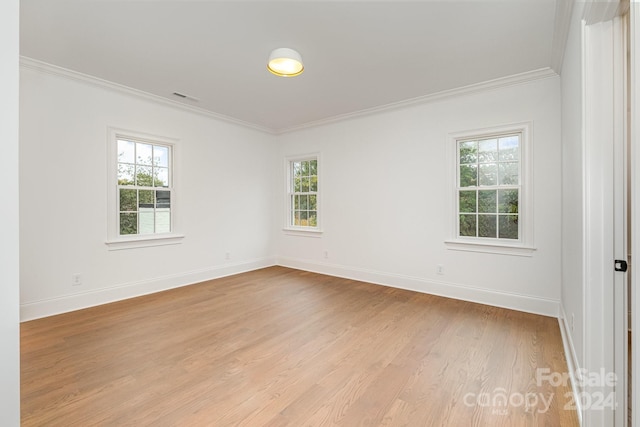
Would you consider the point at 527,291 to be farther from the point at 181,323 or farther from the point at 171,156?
the point at 171,156

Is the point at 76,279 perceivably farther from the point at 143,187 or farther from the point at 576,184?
the point at 576,184

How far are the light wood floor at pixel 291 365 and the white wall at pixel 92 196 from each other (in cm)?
45

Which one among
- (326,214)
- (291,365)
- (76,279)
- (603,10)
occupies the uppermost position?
(603,10)

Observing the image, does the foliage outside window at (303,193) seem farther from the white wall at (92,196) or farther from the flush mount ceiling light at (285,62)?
the flush mount ceiling light at (285,62)

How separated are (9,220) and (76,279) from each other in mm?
3261

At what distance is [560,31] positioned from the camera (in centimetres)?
248

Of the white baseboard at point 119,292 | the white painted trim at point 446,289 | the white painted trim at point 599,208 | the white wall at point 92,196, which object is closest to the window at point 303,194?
the white painted trim at point 446,289

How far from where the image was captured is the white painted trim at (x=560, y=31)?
7.03ft

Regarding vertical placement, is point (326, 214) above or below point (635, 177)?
below

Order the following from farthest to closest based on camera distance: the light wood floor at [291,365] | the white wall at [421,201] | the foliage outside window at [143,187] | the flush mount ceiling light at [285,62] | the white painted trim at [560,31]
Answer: the foliage outside window at [143,187]
the white wall at [421,201]
the flush mount ceiling light at [285,62]
the white painted trim at [560,31]
the light wood floor at [291,365]

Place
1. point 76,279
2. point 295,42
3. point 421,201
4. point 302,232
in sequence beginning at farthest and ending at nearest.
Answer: point 302,232
point 421,201
point 76,279
point 295,42

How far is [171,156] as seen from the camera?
4.39m

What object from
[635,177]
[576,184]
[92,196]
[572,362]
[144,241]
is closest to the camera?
[635,177]

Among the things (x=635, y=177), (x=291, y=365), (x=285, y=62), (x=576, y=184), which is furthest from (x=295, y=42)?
(x=291, y=365)
